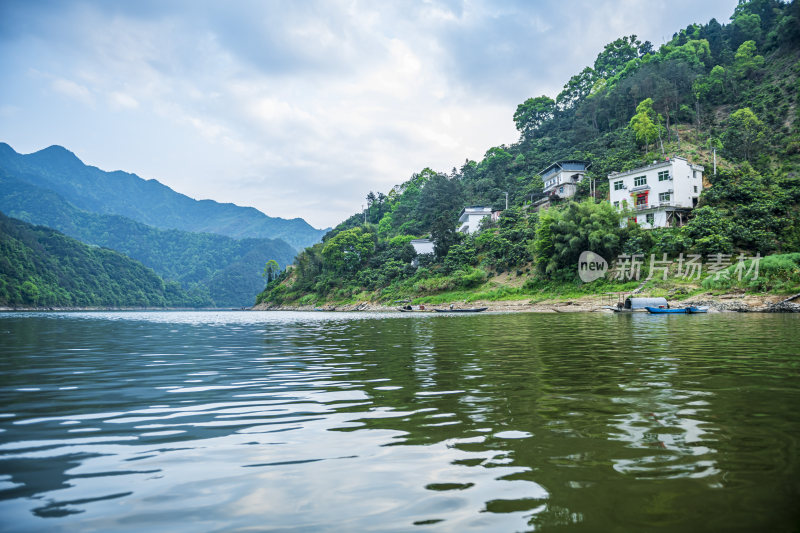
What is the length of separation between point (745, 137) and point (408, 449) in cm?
7441

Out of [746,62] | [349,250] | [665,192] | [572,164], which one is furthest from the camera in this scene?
[349,250]

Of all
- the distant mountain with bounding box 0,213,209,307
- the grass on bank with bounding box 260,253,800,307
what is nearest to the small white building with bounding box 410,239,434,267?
the grass on bank with bounding box 260,253,800,307

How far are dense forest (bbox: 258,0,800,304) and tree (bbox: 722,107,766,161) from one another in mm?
161

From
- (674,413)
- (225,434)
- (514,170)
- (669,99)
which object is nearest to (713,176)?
(669,99)

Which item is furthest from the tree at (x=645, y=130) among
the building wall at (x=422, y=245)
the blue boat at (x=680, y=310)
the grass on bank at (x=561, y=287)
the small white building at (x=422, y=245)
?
the blue boat at (x=680, y=310)

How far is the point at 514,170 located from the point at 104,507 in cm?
9857

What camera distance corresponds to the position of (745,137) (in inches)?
2329

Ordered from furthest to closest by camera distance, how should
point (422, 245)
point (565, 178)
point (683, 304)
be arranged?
point (422, 245) → point (565, 178) → point (683, 304)

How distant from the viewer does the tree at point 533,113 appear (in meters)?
109

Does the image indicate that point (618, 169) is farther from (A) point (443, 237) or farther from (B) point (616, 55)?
(B) point (616, 55)

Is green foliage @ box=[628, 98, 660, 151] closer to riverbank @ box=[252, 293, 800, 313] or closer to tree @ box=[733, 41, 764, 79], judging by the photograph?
tree @ box=[733, 41, 764, 79]

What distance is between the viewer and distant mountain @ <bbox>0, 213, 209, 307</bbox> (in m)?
98.4

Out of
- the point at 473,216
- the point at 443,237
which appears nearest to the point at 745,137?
the point at 473,216

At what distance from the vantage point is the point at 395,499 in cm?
312
